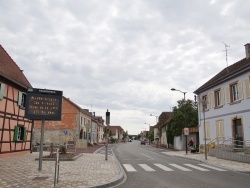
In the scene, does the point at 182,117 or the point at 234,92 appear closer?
the point at 234,92

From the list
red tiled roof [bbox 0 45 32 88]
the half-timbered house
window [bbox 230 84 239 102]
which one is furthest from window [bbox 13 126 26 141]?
window [bbox 230 84 239 102]

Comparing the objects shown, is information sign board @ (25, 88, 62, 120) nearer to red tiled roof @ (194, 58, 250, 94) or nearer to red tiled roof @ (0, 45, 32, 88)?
red tiled roof @ (0, 45, 32, 88)

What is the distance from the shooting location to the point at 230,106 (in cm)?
2400

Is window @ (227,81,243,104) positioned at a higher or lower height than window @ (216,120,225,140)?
higher

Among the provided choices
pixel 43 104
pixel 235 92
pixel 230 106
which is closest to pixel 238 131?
pixel 230 106

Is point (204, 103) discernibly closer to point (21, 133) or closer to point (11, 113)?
point (21, 133)

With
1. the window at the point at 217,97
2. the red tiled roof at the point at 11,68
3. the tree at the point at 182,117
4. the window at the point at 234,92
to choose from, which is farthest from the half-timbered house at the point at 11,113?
the tree at the point at 182,117

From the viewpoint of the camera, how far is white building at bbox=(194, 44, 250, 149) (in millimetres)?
21594

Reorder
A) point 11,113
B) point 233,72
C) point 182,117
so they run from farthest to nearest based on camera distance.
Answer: point 182,117 → point 233,72 → point 11,113

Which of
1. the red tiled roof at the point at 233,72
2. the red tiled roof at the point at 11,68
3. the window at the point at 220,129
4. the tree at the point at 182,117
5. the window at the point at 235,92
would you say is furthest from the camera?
the tree at the point at 182,117

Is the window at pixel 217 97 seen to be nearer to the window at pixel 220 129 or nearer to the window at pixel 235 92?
the window at pixel 220 129

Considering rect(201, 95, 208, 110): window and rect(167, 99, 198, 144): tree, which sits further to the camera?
rect(167, 99, 198, 144): tree

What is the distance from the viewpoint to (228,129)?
24.3m

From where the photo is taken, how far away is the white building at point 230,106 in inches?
850
